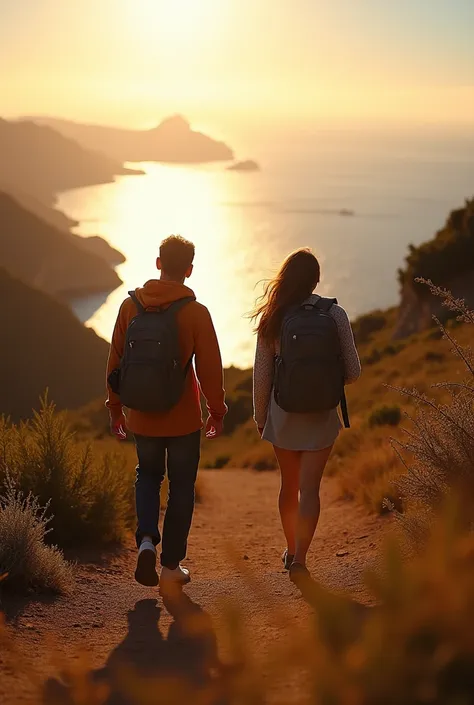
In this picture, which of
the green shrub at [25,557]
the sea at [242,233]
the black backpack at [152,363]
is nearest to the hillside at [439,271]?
the sea at [242,233]

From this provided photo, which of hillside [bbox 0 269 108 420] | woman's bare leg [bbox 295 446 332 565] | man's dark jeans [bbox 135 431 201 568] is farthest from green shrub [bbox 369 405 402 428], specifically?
hillside [bbox 0 269 108 420]

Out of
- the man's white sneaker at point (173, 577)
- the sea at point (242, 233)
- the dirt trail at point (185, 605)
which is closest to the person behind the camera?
the dirt trail at point (185, 605)

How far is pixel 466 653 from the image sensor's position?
Result: 1812 millimetres

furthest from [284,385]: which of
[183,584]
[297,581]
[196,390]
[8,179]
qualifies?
[8,179]

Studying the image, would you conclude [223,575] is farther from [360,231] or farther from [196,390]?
[360,231]

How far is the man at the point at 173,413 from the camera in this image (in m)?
4.59

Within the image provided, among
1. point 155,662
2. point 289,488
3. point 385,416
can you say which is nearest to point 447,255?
point 385,416

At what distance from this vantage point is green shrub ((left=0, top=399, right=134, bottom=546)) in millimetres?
6031

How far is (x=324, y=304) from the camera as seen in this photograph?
15.1 ft

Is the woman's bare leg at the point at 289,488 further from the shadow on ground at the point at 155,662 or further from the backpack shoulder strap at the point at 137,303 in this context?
the backpack shoulder strap at the point at 137,303

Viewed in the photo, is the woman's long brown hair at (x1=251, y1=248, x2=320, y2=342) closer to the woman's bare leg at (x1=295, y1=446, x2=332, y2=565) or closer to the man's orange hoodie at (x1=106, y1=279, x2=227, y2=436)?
the man's orange hoodie at (x1=106, y1=279, x2=227, y2=436)

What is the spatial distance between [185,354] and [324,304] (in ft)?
2.77

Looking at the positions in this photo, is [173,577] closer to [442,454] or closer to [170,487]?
[170,487]

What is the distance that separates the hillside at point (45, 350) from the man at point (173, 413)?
39.5 metres
